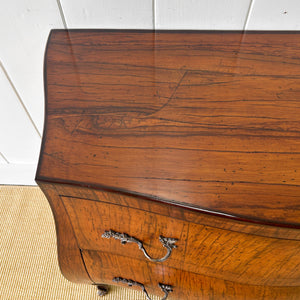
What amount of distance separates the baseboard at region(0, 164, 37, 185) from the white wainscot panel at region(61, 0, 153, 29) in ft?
2.08

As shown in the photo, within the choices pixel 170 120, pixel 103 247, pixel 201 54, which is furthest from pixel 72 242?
pixel 201 54

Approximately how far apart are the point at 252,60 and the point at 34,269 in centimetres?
92

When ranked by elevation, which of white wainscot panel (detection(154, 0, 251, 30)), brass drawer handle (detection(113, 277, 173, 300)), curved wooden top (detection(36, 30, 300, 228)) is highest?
white wainscot panel (detection(154, 0, 251, 30))

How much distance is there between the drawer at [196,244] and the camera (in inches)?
18.6

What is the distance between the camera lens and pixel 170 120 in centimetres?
49

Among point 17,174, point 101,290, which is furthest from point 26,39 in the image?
point 101,290

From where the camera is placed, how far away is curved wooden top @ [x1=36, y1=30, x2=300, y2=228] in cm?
42

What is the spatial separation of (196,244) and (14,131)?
74 cm

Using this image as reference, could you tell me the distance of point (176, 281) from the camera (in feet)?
2.16

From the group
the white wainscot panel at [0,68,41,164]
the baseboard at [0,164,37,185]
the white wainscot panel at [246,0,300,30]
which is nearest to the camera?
the white wainscot panel at [246,0,300,30]

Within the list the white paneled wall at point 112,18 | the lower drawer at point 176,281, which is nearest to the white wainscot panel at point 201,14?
the white paneled wall at point 112,18

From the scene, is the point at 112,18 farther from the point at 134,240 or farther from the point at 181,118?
the point at 134,240

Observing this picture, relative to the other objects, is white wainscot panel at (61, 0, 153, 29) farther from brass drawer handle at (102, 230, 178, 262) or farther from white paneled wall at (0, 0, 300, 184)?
brass drawer handle at (102, 230, 178, 262)

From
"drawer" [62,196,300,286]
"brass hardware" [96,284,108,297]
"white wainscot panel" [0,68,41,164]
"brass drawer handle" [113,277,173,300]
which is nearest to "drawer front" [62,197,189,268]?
"drawer" [62,196,300,286]
